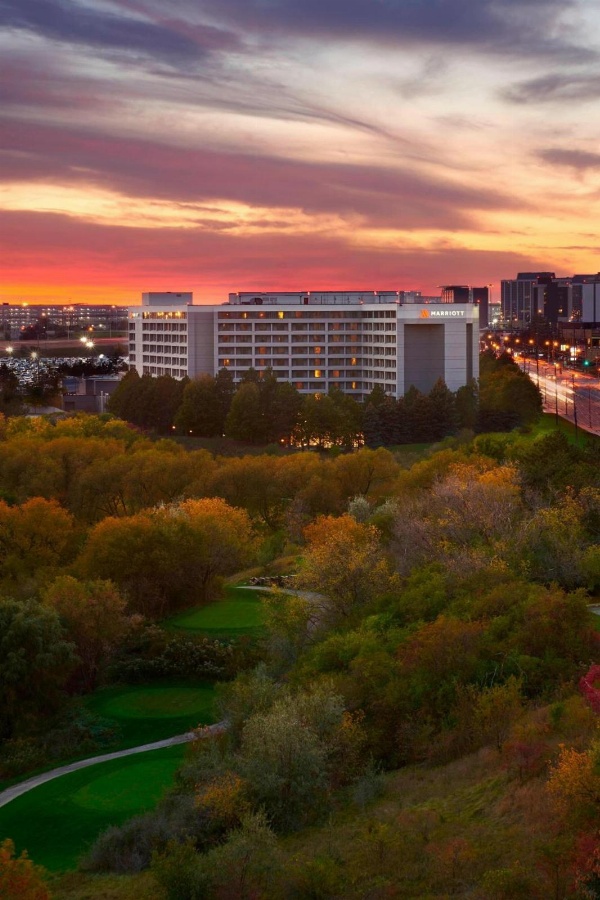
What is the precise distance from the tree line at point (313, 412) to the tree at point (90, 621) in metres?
65.8

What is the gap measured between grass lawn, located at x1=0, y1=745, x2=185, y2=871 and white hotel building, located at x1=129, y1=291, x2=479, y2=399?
107 m

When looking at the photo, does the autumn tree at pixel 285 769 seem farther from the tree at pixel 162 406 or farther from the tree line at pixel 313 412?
the tree at pixel 162 406

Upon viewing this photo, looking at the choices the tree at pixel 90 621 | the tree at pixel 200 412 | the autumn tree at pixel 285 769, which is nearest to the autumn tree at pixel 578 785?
the autumn tree at pixel 285 769

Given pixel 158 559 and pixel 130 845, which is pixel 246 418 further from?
pixel 130 845

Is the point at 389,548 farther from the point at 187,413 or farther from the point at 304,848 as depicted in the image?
the point at 187,413

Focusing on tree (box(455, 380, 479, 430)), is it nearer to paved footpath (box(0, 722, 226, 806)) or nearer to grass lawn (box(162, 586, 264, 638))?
grass lawn (box(162, 586, 264, 638))

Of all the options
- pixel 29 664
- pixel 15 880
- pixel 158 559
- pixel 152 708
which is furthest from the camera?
pixel 158 559

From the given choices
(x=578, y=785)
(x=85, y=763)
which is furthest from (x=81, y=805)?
(x=578, y=785)

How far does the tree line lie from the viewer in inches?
4434

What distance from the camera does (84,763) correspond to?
36.7 metres

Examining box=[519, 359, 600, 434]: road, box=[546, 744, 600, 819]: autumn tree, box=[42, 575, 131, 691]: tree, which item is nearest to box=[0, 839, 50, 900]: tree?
box=[546, 744, 600, 819]: autumn tree

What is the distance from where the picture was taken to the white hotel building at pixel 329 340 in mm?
140250

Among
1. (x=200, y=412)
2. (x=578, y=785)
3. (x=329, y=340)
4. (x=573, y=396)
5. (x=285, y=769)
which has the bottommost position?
(x=285, y=769)

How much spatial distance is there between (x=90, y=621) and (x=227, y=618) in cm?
806
